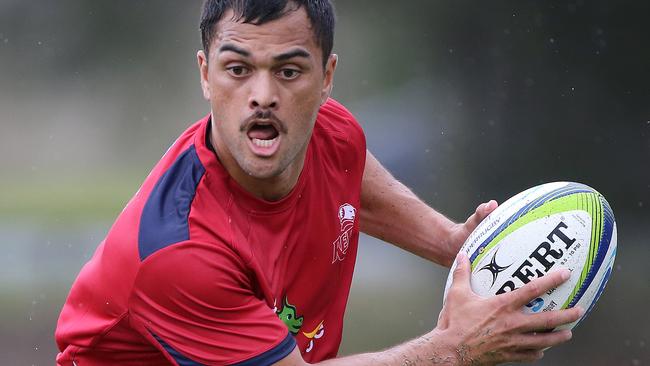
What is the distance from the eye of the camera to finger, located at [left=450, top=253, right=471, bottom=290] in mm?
3422

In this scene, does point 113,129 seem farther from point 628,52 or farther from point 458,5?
point 628,52

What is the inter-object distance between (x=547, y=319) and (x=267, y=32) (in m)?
1.24

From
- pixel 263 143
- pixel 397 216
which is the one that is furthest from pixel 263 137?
pixel 397 216

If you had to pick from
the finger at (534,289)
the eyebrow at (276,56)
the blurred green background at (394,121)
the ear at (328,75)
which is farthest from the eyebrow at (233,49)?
the blurred green background at (394,121)

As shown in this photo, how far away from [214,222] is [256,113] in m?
0.36

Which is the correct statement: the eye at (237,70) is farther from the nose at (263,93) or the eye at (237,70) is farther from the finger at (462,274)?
the finger at (462,274)

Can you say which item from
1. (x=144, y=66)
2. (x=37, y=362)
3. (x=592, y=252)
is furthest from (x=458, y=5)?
(x=592, y=252)

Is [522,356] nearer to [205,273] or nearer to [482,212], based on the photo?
[482,212]

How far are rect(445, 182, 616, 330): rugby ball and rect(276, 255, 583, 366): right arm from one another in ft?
0.21

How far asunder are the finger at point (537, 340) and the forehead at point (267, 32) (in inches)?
44.8

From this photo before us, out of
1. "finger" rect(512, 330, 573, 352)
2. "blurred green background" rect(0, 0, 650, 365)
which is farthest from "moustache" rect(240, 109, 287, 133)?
"blurred green background" rect(0, 0, 650, 365)

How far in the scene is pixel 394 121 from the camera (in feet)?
28.0

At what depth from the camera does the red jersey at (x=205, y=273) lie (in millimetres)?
3164

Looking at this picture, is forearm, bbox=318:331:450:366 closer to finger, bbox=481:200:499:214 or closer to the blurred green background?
finger, bbox=481:200:499:214
